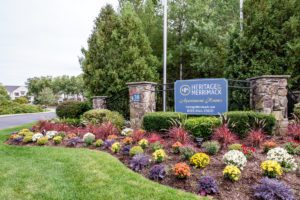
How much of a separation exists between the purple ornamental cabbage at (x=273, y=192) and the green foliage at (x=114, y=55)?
8602mm

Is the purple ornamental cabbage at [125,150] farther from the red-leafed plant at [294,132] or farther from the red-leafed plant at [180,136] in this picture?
the red-leafed plant at [294,132]

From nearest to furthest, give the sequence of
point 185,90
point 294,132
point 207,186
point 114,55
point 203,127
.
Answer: point 207,186 → point 294,132 → point 203,127 → point 185,90 → point 114,55

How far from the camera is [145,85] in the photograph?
917 centimetres

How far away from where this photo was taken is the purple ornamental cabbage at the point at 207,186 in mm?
4090

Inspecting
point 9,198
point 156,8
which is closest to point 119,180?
point 9,198

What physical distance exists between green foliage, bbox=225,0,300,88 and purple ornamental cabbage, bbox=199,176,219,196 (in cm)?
672

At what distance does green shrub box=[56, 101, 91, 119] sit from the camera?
12.7 meters

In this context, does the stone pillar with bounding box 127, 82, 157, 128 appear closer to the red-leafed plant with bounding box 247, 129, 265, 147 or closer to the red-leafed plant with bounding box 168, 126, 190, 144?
the red-leafed plant with bounding box 168, 126, 190, 144

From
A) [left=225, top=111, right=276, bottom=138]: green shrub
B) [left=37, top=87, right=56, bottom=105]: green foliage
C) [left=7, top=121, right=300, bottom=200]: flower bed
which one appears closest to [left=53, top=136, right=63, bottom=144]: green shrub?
[left=7, top=121, right=300, bottom=200]: flower bed

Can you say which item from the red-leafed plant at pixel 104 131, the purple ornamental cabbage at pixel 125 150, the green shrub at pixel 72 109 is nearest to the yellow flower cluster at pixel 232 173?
the purple ornamental cabbage at pixel 125 150

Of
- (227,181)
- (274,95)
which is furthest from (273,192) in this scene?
(274,95)

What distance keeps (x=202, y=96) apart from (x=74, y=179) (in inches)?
198

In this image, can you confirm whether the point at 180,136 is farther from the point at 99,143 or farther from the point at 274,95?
the point at 274,95

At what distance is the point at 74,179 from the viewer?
4.72m
